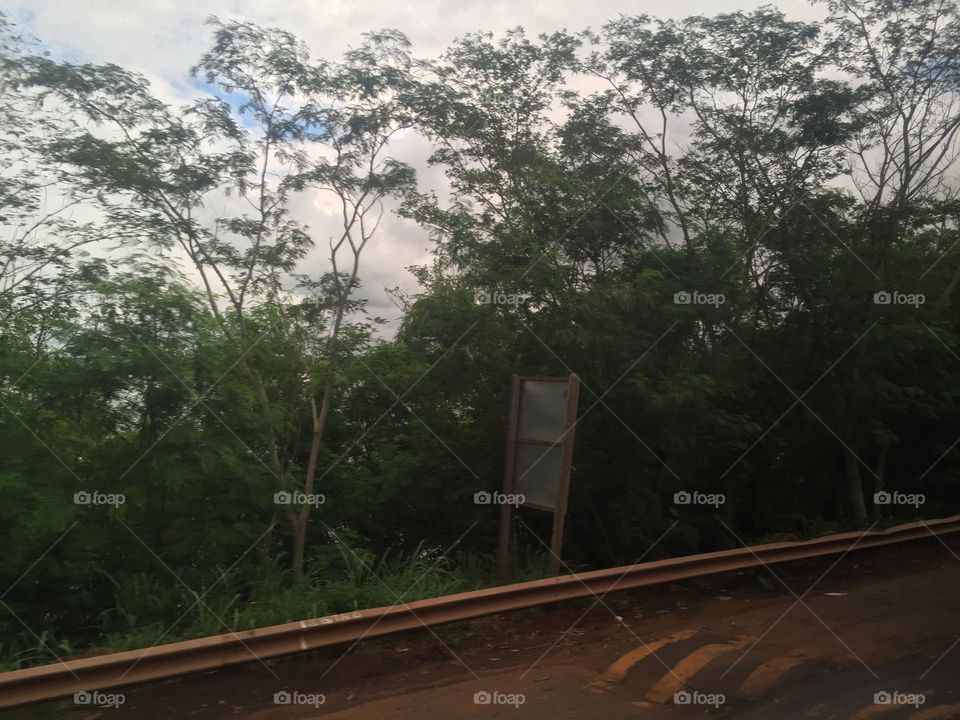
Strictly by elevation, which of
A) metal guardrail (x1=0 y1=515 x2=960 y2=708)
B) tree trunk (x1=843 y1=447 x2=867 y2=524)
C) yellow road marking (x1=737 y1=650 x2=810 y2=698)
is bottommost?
yellow road marking (x1=737 y1=650 x2=810 y2=698)

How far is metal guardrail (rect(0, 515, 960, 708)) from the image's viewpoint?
15.1 feet

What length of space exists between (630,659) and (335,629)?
7.34 feet

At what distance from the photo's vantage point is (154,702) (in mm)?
4977

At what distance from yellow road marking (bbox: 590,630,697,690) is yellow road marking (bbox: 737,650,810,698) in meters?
0.81

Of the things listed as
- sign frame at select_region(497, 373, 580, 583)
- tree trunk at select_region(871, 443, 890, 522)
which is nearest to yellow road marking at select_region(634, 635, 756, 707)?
sign frame at select_region(497, 373, 580, 583)

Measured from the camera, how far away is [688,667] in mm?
5715

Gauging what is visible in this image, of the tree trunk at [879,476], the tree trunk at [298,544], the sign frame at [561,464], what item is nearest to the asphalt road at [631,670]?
the sign frame at [561,464]

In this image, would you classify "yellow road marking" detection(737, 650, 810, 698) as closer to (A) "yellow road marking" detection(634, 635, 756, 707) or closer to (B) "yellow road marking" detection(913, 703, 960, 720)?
(A) "yellow road marking" detection(634, 635, 756, 707)

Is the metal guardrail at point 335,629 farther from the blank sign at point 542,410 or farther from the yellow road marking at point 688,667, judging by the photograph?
the blank sign at point 542,410

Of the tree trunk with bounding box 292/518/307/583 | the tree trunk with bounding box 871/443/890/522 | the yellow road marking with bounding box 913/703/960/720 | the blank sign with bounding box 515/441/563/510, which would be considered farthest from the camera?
the tree trunk with bounding box 871/443/890/522

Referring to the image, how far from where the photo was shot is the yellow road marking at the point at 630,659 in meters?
5.46

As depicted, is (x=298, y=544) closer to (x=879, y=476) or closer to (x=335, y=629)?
(x=335, y=629)

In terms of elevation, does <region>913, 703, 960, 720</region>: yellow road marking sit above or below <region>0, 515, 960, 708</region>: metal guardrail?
below

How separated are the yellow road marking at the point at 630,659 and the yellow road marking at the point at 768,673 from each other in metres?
0.81
